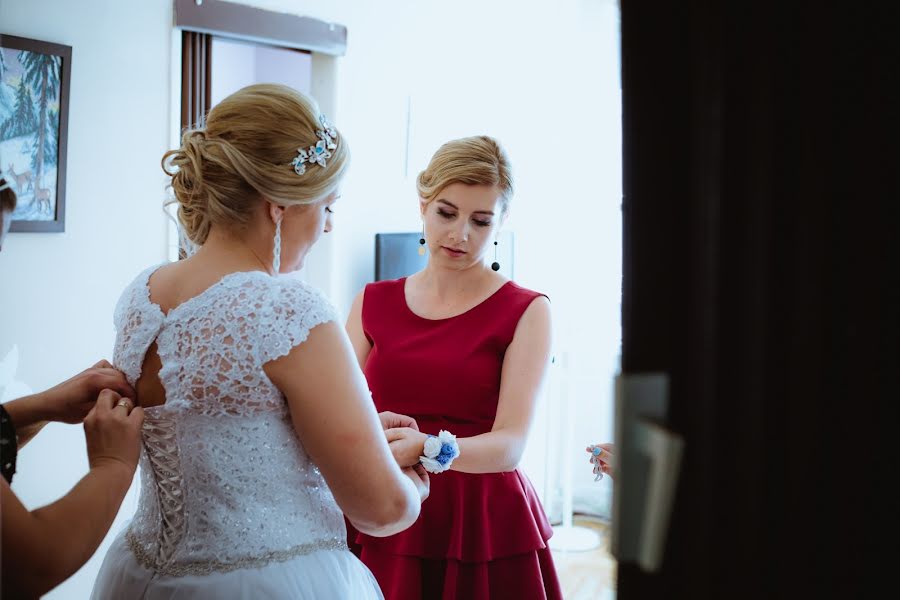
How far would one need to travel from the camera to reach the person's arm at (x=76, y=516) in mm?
852

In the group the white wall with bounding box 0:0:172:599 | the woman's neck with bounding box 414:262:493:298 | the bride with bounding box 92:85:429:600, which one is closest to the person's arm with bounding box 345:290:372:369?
the woman's neck with bounding box 414:262:493:298

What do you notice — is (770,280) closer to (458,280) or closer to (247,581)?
(247,581)

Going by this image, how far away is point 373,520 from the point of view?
116 centimetres

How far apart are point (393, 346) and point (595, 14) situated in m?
3.34

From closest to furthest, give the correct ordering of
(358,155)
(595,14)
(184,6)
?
(184,6) → (358,155) → (595,14)

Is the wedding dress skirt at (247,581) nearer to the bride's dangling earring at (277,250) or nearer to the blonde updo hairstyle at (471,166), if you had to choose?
the bride's dangling earring at (277,250)

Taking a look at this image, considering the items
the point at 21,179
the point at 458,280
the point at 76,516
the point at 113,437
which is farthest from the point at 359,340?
the point at 21,179

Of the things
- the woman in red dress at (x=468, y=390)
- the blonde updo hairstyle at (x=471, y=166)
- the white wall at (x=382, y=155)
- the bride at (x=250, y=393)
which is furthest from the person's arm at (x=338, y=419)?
the white wall at (x=382, y=155)

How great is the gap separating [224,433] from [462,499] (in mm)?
733

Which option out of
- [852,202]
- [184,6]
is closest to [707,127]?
[852,202]

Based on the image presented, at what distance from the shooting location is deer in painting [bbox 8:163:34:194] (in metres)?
2.50

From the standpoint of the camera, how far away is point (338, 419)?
1076 mm

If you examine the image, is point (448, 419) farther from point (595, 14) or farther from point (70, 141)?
point (595, 14)

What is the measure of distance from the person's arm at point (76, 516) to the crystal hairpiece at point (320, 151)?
410 mm
